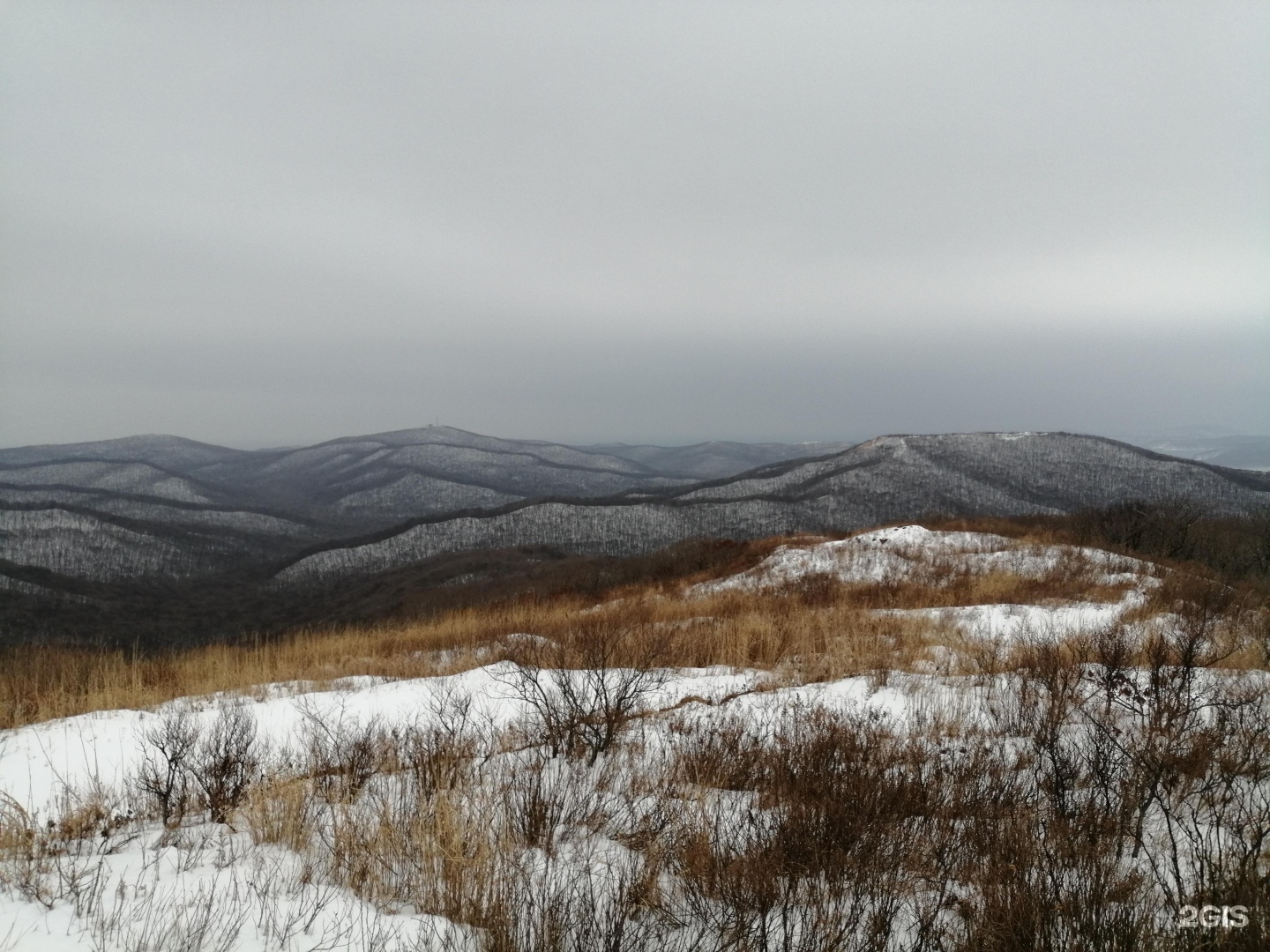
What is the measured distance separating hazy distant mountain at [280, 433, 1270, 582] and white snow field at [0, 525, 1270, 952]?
8655 cm

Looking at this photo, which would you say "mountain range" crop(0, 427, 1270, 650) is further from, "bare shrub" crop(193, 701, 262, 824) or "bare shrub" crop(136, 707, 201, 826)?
"bare shrub" crop(193, 701, 262, 824)

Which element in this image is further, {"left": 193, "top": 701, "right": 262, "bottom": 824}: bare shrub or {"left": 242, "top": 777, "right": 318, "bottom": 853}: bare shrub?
{"left": 193, "top": 701, "right": 262, "bottom": 824}: bare shrub

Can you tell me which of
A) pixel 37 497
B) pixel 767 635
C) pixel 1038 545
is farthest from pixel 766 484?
pixel 37 497

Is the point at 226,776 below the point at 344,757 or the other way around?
the other way around

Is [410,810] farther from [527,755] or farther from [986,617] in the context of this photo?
[986,617]

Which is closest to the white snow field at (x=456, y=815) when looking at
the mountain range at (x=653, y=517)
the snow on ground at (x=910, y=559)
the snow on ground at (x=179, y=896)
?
the snow on ground at (x=179, y=896)

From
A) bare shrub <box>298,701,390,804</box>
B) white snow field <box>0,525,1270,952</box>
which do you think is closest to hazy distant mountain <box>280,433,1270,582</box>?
white snow field <box>0,525,1270,952</box>

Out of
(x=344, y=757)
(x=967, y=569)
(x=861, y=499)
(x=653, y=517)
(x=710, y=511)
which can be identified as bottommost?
(x=653, y=517)

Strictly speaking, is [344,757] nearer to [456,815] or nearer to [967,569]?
[456,815]

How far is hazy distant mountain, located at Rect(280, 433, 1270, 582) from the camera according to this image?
308 feet

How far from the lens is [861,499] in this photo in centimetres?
9856

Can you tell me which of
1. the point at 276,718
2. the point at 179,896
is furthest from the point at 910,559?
the point at 179,896

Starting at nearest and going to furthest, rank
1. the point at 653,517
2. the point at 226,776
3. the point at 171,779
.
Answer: the point at 171,779 → the point at 226,776 → the point at 653,517

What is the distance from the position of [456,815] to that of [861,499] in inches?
4097
